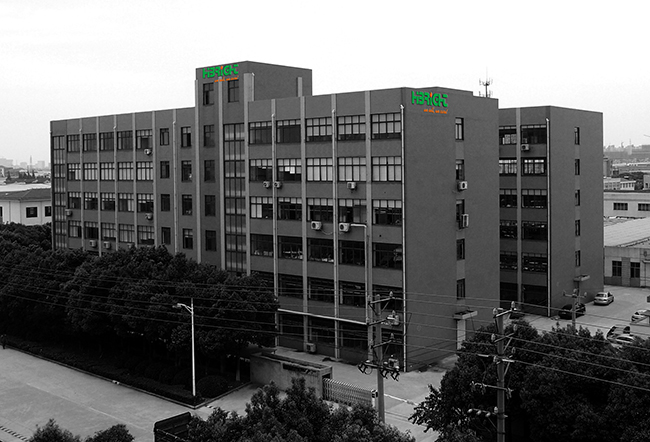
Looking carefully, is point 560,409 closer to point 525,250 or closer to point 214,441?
point 214,441

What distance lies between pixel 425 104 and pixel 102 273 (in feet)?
64.5

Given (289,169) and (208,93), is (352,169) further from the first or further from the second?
(208,93)

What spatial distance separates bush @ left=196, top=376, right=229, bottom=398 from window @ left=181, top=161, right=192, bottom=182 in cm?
1680

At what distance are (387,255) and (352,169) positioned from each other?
5.07 m

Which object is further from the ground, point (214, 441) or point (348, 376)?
point (214, 441)

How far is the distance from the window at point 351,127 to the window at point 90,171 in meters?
24.7

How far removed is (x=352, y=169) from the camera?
1463 inches

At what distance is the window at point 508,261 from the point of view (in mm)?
48178

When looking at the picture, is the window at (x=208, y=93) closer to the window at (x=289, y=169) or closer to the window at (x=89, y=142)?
the window at (x=289, y=169)

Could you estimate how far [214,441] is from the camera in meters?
17.8

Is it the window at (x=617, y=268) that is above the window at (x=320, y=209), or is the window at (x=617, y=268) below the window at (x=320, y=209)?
below

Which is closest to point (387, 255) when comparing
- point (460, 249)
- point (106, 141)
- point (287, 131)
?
point (460, 249)

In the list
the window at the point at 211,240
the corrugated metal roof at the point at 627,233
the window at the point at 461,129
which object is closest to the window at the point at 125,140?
the window at the point at 211,240

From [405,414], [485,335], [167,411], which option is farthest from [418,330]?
[167,411]
